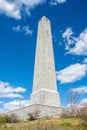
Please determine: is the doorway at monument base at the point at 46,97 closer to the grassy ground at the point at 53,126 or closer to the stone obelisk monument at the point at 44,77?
the stone obelisk monument at the point at 44,77

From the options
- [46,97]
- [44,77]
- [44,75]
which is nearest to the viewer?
[46,97]

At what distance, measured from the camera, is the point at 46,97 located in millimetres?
35719

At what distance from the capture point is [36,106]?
104ft

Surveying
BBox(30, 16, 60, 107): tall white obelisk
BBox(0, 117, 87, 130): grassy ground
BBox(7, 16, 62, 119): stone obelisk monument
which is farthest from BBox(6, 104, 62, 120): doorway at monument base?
BBox(0, 117, 87, 130): grassy ground

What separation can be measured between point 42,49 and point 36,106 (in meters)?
9.45

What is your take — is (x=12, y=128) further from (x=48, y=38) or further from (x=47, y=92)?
(x=48, y=38)

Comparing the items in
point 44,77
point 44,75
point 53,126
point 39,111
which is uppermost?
point 44,75

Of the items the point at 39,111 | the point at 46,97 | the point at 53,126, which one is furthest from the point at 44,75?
the point at 53,126

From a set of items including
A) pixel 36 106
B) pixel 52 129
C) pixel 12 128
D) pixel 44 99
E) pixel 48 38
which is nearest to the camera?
pixel 52 129

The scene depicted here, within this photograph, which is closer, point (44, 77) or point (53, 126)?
point (53, 126)

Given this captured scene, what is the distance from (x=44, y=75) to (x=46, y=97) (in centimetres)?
311

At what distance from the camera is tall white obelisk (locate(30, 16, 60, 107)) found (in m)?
35.8

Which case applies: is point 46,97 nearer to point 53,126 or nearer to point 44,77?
Answer: point 44,77

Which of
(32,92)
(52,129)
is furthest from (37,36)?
(52,129)
